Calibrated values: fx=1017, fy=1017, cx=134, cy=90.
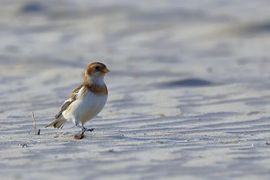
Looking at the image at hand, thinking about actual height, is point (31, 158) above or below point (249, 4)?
below

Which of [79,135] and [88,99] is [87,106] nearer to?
[88,99]

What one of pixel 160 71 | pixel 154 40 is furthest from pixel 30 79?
pixel 154 40

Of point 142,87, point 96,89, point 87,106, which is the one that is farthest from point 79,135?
point 142,87

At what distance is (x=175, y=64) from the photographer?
16.9 m

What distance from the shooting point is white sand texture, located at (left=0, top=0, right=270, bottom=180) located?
312 inches

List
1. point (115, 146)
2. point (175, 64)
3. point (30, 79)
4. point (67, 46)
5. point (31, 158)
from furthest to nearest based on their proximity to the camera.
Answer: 1. point (67, 46)
2. point (175, 64)
3. point (30, 79)
4. point (115, 146)
5. point (31, 158)

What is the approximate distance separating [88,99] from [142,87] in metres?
A: 4.19

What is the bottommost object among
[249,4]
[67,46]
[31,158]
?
[31,158]

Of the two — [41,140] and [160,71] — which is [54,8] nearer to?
[160,71]

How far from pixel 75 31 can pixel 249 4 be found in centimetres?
444

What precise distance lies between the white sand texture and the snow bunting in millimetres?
200

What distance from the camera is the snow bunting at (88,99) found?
381 inches

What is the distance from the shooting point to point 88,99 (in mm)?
9680

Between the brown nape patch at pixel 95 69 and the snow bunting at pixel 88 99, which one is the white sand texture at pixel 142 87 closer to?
the snow bunting at pixel 88 99
